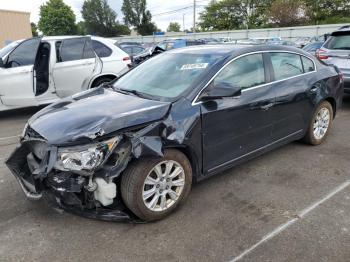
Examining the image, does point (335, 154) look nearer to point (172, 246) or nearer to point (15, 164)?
point (172, 246)

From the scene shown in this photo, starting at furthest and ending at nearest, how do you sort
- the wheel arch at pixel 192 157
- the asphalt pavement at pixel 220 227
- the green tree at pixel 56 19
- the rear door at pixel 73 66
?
the green tree at pixel 56 19 < the rear door at pixel 73 66 < the wheel arch at pixel 192 157 < the asphalt pavement at pixel 220 227

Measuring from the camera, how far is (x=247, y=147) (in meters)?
3.76

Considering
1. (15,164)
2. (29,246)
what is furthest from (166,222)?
(15,164)

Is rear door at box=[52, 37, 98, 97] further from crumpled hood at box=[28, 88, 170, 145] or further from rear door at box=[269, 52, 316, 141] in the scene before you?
rear door at box=[269, 52, 316, 141]

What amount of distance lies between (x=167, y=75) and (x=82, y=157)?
1510 millimetres

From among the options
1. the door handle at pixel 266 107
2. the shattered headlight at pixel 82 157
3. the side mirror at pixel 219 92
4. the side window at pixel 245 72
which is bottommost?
the shattered headlight at pixel 82 157

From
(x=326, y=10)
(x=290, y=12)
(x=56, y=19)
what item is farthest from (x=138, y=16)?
(x=326, y=10)

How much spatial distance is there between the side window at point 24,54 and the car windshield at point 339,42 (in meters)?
6.32

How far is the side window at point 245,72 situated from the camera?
140 inches

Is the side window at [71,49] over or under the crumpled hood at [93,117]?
over

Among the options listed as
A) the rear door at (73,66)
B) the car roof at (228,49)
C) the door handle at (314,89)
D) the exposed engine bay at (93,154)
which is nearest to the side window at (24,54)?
the rear door at (73,66)

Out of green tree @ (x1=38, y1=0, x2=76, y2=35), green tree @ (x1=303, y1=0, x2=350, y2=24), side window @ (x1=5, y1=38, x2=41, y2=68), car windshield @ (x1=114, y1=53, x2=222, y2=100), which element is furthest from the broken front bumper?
green tree @ (x1=38, y1=0, x2=76, y2=35)

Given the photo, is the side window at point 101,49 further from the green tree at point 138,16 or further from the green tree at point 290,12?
the green tree at point 138,16

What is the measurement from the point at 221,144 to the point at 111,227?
138 centimetres
